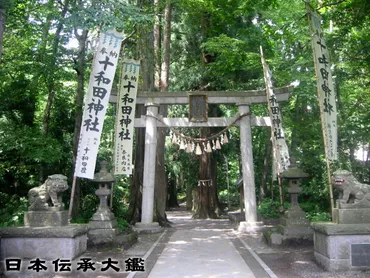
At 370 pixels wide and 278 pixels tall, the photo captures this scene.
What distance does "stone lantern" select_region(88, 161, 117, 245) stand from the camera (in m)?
8.88

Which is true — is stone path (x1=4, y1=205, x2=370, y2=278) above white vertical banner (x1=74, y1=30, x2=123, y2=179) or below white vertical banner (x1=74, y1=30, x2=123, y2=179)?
below

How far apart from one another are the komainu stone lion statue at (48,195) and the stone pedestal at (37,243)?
1.97 feet

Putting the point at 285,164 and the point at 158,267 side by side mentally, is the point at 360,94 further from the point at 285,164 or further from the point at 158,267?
the point at 158,267

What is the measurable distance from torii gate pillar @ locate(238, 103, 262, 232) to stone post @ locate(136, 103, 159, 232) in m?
3.30

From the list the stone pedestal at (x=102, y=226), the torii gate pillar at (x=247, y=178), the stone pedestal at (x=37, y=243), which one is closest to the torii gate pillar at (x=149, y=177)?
the stone pedestal at (x=102, y=226)

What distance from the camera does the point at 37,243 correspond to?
6742 mm

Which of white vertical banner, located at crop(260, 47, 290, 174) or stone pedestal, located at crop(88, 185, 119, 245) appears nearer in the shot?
stone pedestal, located at crop(88, 185, 119, 245)

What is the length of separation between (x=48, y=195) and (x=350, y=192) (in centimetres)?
633

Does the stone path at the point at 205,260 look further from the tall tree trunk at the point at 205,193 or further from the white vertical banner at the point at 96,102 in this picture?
the tall tree trunk at the point at 205,193

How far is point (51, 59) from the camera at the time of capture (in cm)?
1162

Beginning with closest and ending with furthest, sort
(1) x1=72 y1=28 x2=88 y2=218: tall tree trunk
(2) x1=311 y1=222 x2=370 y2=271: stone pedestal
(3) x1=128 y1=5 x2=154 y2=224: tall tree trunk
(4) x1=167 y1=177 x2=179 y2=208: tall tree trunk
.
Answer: (2) x1=311 y1=222 x2=370 y2=271: stone pedestal
(1) x1=72 y1=28 x2=88 y2=218: tall tree trunk
(3) x1=128 y1=5 x2=154 y2=224: tall tree trunk
(4) x1=167 y1=177 x2=179 y2=208: tall tree trunk

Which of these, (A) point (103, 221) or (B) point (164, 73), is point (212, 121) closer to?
(B) point (164, 73)

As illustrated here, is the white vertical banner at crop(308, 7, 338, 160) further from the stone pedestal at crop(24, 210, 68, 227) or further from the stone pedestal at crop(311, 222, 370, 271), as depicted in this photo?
the stone pedestal at crop(24, 210, 68, 227)

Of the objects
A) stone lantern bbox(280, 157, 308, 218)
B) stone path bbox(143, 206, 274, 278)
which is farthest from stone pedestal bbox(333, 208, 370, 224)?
stone lantern bbox(280, 157, 308, 218)
